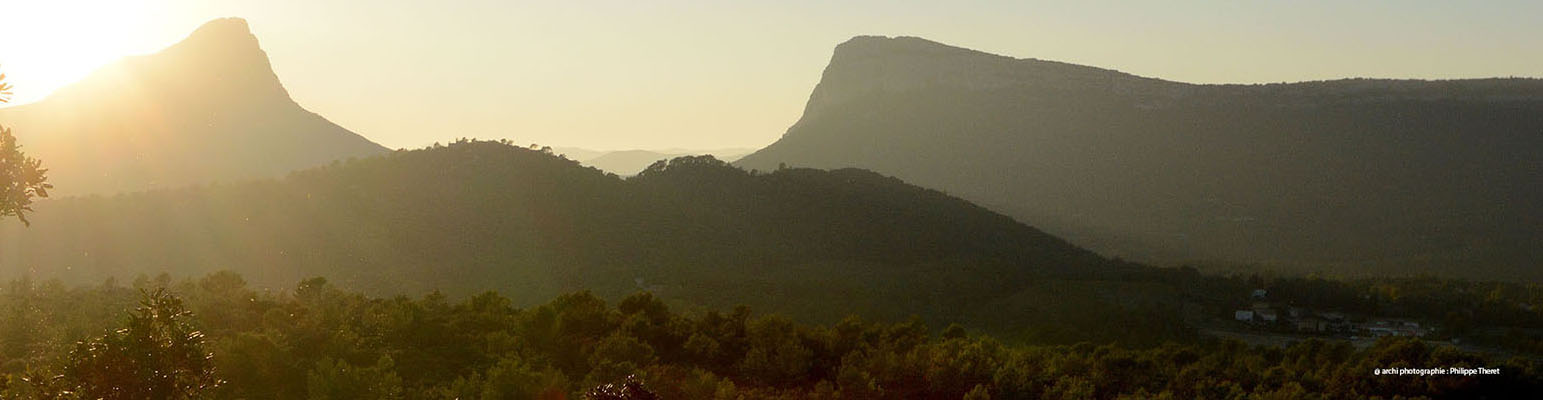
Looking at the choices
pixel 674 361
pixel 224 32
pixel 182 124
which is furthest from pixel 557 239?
pixel 224 32

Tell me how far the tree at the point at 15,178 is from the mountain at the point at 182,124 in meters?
126

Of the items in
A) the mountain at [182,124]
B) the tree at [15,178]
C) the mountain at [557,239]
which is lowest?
the mountain at [557,239]

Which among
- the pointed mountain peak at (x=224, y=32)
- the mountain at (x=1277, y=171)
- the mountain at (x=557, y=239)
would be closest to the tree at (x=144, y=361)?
the mountain at (x=557, y=239)

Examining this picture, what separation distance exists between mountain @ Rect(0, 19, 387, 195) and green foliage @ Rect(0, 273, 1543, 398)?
10795 centimetres

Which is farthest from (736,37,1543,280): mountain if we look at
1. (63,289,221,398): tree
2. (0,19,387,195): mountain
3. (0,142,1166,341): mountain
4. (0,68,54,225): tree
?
(0,68,54,225): tree

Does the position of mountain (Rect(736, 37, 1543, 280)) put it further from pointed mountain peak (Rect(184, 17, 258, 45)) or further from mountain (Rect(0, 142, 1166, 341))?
pointed mountain peak (Rect(184, 17, 258, 45))

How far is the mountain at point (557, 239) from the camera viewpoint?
244ft

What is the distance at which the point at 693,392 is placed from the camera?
25859 mm

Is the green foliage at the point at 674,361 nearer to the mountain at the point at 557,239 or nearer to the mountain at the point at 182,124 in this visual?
the mountain at the point at 557,239

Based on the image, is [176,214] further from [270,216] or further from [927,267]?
[927,267]

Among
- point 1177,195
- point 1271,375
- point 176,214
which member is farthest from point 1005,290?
point 1177,195

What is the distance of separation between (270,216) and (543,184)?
2257cm

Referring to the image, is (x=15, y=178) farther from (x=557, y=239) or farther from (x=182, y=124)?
(x=182, y=124)

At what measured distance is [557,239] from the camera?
87750 millimetres
